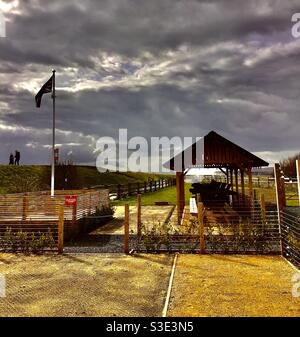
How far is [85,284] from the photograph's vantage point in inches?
302

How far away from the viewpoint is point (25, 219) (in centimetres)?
1456

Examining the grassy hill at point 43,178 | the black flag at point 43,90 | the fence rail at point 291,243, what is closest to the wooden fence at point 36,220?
the black flag at point 43,90

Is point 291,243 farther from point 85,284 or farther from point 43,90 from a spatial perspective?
point 43,90

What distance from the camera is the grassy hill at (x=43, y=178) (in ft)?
128

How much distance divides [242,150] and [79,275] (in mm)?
12220

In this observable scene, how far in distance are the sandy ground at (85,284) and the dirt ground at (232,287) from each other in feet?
1.48

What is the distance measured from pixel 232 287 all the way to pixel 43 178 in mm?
45905

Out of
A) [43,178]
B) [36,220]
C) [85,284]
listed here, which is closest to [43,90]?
[36,220]

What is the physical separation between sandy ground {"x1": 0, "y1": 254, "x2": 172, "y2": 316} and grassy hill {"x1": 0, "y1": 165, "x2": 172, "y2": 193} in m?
24.6

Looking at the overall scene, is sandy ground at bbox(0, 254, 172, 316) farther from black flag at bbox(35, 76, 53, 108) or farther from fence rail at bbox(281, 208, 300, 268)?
black flag at bbox(35, 76, 53, 108)

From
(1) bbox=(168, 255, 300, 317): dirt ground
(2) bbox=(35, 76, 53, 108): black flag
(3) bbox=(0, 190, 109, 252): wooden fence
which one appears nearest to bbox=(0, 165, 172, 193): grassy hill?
(2) bbox=(35, 76, 53, 108): black flag
